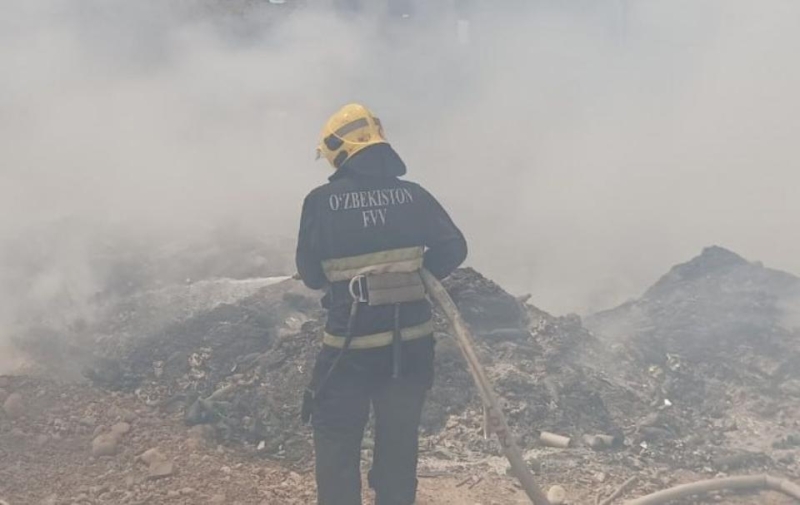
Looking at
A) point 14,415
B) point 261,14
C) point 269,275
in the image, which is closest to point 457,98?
point 261,14

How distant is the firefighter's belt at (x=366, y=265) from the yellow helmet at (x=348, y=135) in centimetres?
38

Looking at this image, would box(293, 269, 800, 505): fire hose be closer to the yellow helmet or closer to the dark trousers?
the dark trousers

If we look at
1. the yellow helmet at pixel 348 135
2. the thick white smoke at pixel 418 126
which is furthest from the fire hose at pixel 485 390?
the thick white smoke at pixel 418 126

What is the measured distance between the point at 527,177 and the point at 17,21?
24.6 ft

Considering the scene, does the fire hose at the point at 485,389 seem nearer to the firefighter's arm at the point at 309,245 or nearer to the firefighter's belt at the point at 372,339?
the firefighter's belt at the point at 372,339

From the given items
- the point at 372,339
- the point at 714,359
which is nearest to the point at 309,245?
the point at 372,339

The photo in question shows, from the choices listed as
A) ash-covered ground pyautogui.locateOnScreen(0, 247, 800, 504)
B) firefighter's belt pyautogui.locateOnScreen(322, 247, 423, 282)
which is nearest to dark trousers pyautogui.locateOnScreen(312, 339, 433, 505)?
firefighter's belt pyautogui.locateOnScreen(322, 247, 423, 282)

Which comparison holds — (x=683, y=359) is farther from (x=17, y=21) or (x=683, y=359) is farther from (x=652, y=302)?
(x=17, y=21)

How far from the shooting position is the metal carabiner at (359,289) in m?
3.30

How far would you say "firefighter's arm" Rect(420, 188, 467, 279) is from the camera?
347 cm

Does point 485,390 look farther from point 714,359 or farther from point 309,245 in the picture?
point 714,359

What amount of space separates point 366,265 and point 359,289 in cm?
10

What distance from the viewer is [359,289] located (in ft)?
10.9

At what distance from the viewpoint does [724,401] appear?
5797 millimetres
